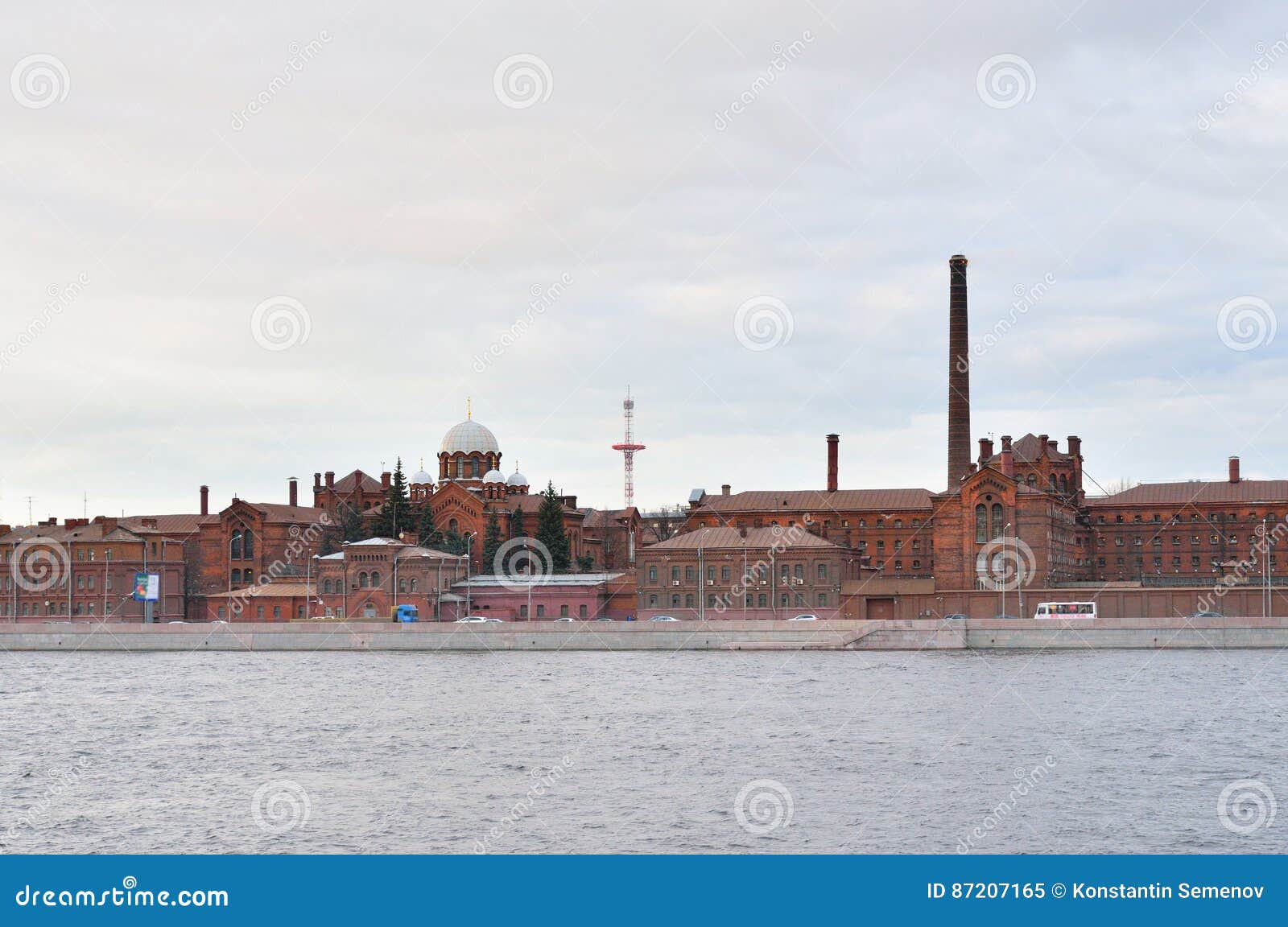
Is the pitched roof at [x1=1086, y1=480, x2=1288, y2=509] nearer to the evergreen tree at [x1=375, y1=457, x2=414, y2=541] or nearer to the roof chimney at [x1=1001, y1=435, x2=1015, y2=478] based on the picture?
the roof chimney at [x1=1001, y1=435, x2=1015, y2=478]

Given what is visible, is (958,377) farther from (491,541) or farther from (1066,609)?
(491,541)

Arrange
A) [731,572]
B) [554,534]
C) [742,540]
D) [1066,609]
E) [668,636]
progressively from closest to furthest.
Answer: [668,636] → [1066,609] → [731,572] → [742,540] → [554,534]

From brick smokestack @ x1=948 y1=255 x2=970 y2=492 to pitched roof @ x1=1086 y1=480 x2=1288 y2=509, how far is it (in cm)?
2046

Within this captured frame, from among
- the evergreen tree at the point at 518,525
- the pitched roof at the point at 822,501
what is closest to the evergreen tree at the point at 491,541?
the evergreen tree at the point at 518,525

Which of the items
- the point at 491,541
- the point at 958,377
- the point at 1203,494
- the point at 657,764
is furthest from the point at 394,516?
the point at 657,764

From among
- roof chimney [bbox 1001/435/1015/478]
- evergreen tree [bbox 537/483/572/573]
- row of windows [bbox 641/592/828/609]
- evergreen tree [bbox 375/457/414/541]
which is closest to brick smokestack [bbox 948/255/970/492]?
roof chimney [bbox 1001/435/1015/478]

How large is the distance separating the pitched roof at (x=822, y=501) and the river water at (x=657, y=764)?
4892cm

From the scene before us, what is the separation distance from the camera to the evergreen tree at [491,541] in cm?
10675

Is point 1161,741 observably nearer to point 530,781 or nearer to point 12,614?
point 530,781

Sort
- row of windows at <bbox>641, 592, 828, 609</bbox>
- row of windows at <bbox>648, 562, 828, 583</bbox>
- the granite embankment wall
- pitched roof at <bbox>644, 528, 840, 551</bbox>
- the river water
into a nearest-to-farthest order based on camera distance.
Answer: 1. the river water
2. the granite embankment wall
3. row of windows at <bbox>641, 592, 828, 609</bbox>
4. row of windows at <bbox>648, 562, 828, 583</bbox>
5. pitched roof at <bbox>644, 528, 840, 551</bbox>

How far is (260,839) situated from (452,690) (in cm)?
3004

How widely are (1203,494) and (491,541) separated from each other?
49.9 m

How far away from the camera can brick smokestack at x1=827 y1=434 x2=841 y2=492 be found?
375ft

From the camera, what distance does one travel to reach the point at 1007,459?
95.7 metres
